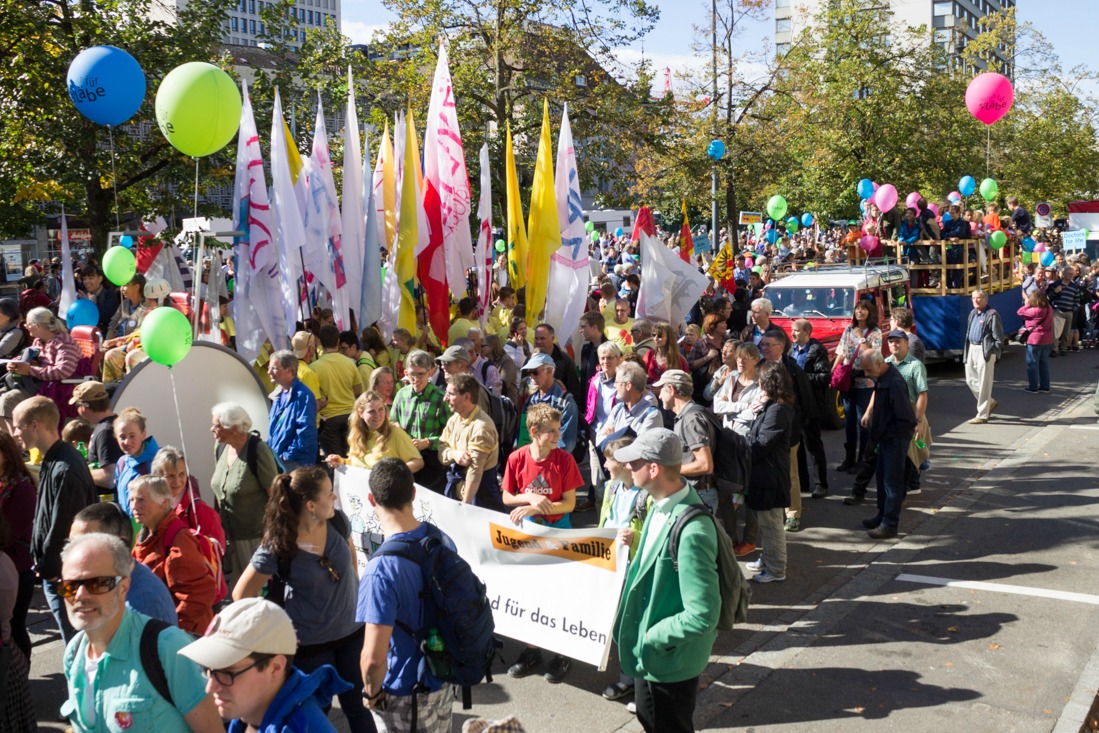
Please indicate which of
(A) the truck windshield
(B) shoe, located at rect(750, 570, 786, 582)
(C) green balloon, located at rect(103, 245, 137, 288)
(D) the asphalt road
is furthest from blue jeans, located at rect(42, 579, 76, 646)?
(A) the truck windshield

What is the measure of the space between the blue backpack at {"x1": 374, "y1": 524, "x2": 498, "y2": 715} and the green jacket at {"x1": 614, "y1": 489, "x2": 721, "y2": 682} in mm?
661

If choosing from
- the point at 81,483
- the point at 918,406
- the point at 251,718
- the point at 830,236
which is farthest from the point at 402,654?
the point at 830,236

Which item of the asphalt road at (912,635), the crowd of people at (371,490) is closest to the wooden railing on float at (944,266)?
the crowd of people at (371,490)

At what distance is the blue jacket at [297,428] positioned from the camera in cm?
767

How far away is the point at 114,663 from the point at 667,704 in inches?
88.6

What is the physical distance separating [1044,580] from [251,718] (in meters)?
6.75

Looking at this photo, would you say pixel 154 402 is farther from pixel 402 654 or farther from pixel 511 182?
pixel 511 182

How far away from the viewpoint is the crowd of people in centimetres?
353

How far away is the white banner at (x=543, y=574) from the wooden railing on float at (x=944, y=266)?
14.0 m

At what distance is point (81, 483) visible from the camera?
5.71 meters

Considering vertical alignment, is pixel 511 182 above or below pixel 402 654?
above

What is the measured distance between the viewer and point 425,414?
7.77 metres

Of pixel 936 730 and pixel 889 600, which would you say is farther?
pixel 889 600

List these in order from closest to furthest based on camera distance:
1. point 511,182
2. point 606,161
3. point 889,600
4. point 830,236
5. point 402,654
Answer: point 402,654, point 889,600, point 511,182, point 606,161, point 830,236
